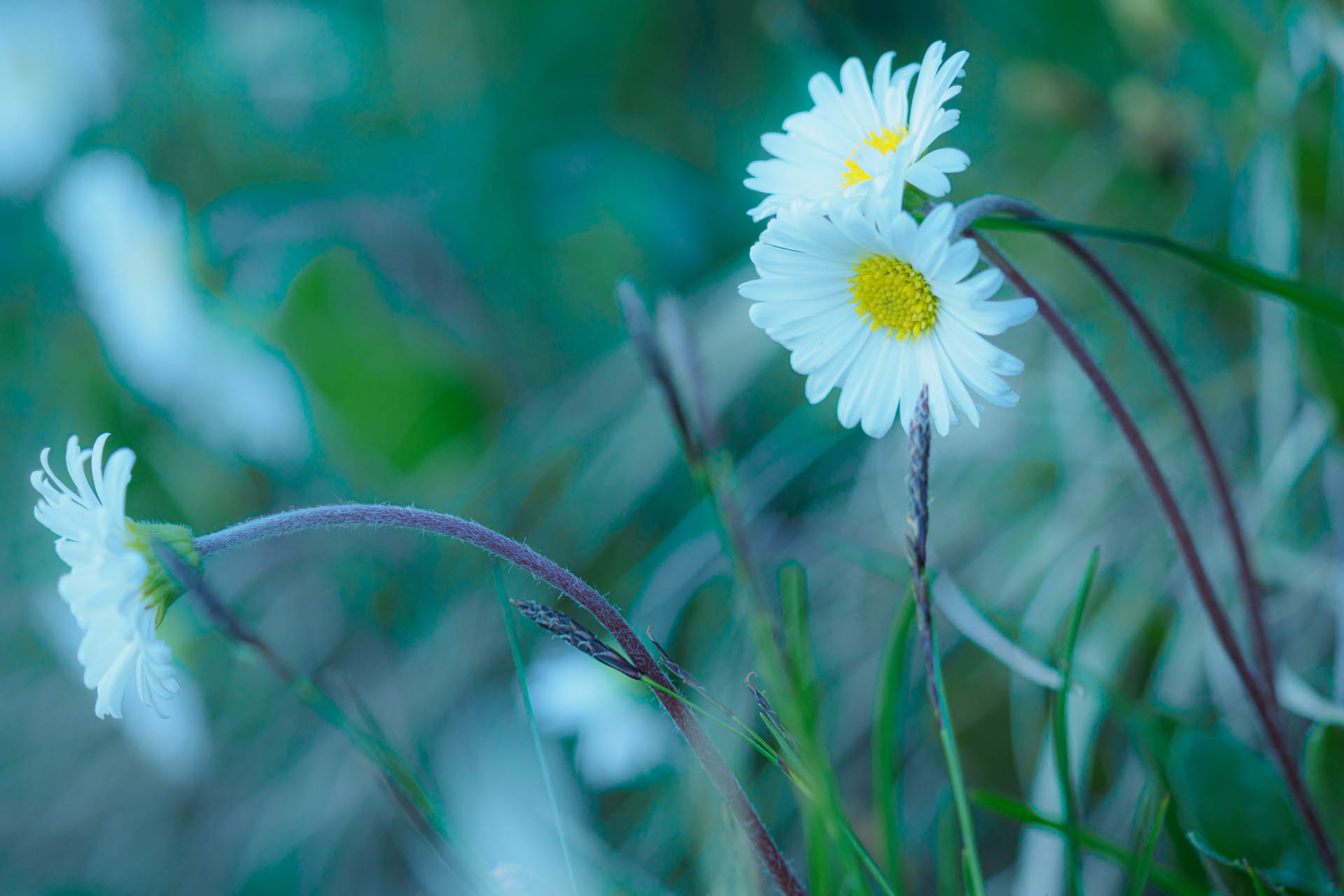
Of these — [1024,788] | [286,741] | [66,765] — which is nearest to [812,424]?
[1024,788]

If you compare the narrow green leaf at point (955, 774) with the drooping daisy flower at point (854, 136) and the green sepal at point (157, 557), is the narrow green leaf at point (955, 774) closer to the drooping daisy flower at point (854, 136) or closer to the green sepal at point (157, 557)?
the drooping daisy flower at point (854, 136)

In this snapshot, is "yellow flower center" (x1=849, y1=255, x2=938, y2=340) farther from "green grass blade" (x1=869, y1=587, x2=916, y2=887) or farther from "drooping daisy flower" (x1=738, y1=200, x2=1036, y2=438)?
"green grass blade" (x1=869, y1=587, x2=916, y2=887)

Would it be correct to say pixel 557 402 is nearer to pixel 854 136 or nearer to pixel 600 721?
pixel 600 721

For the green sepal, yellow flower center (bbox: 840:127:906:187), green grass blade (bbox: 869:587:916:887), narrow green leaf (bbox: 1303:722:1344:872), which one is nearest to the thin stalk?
the green sepal

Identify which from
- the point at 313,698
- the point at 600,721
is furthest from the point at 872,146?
the point at 600,721

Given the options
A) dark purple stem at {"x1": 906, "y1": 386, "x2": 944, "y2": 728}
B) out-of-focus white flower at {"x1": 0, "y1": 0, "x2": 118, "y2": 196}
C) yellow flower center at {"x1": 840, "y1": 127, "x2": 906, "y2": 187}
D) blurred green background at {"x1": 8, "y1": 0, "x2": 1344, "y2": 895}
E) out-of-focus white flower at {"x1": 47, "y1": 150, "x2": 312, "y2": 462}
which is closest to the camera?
dark purple stem at {"x1": 906, "y1": 386, "x2": 944, "y2": 728}

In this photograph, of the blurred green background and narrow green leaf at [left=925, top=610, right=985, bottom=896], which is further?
the blurred green background

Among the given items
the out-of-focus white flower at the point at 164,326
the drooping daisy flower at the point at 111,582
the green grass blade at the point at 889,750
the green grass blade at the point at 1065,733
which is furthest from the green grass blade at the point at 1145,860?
the out-of-focus white flower at the point at 164,326
